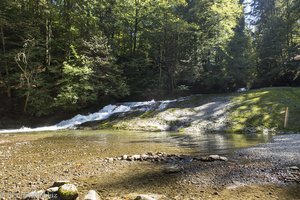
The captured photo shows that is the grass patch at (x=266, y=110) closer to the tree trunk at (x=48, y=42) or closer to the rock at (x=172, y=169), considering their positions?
the rock at (x=172, y=169)

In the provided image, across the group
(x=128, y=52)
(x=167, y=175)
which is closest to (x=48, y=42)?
(x=128, y=52)

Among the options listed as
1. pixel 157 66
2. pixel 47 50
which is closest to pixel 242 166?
pixel 47 50

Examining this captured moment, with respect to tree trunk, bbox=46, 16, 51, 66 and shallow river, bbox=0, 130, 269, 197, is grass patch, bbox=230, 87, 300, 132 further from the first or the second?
tree trunk, bbox=46, 16, 51, 66

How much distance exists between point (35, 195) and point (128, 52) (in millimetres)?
31195

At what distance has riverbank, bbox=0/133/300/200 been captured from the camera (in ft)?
20.3

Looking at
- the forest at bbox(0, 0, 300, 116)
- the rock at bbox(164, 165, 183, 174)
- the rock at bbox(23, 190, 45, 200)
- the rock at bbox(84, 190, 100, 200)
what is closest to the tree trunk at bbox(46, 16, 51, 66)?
the forest at bbox(0, 0, 300, 116)

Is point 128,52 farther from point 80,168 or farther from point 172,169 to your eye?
point 172,169

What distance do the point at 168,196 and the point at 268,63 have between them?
36.0m

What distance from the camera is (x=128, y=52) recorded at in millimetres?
36156

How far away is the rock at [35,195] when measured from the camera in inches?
232

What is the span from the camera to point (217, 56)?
35.5 metres

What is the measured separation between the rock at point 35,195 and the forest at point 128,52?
1975 cm

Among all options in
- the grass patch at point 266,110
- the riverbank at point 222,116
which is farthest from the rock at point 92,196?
→ the grass patch at point 266,110

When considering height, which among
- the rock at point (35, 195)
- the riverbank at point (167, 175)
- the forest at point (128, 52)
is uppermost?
the forest at point (128, 52)
